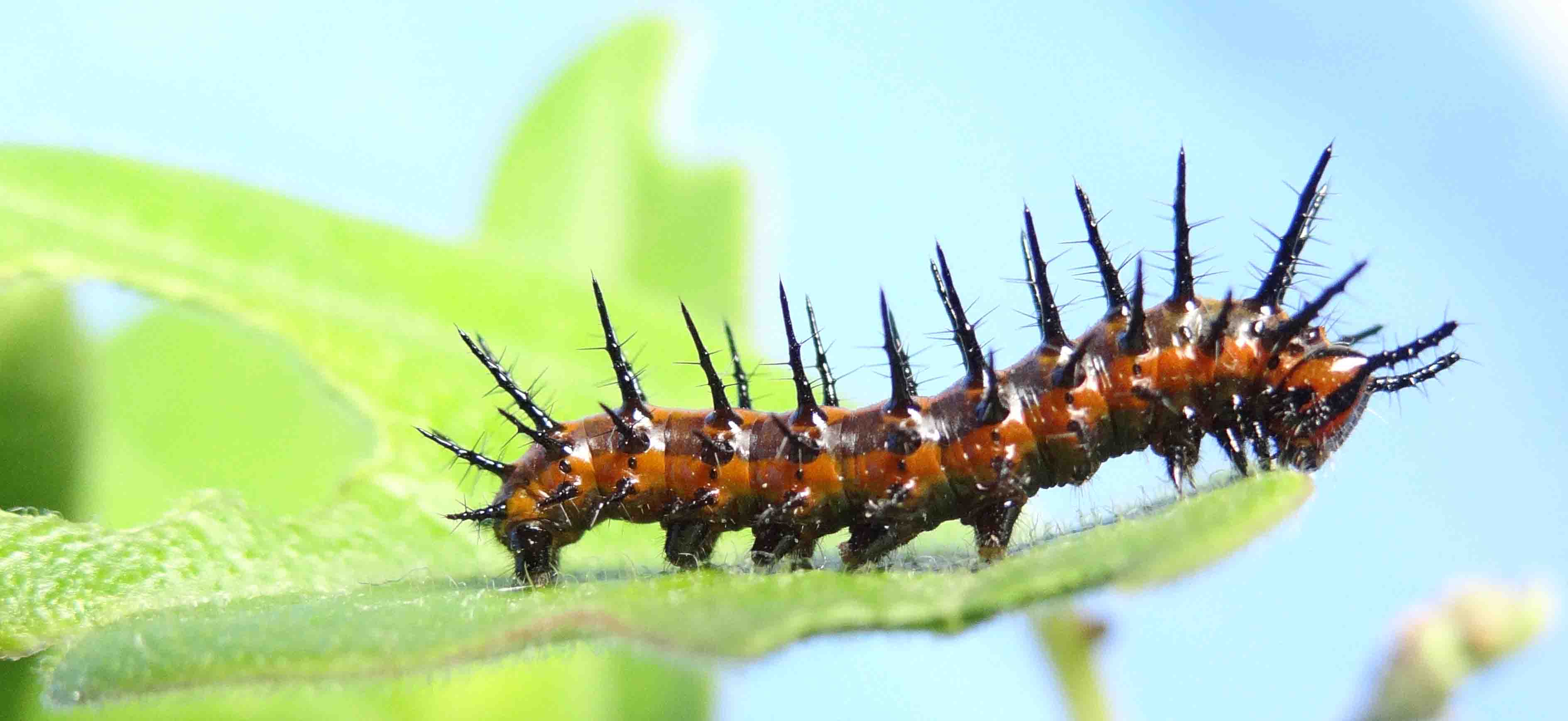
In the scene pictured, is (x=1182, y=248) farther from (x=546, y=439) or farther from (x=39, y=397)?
(x=39, y=397)

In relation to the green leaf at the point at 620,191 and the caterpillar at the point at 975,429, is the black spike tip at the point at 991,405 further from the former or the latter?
the green leaf at the point at 620,191

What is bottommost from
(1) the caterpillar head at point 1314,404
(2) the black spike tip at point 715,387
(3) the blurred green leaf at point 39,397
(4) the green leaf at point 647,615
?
(4) the green leaf at point 647,615

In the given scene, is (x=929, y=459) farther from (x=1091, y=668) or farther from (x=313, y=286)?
(x=313, y=286)

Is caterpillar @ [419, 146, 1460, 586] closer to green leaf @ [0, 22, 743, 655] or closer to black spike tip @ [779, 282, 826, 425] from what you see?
black spike tip @ [779, 282, 826, 425]

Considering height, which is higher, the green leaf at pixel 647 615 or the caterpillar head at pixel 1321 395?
the caterpillar head at pixel 1321 395

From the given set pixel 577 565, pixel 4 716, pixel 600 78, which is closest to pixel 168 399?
pixel 4 716

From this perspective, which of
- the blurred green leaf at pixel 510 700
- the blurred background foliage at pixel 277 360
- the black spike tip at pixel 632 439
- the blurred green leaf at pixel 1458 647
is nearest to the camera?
the blurred green leaf at pixel 1458 647

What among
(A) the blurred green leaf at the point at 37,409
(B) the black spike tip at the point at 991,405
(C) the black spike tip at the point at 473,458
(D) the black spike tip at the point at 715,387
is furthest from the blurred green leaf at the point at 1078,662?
(A) the blurred green leaf at the point at 37,409
